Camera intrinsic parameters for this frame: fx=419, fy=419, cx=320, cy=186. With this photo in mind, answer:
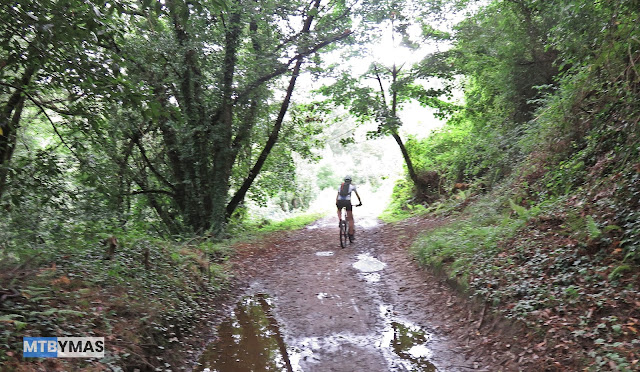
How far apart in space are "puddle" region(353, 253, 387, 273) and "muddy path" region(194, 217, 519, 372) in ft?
0.08

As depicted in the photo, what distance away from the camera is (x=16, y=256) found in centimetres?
585

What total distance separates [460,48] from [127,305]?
1502cm

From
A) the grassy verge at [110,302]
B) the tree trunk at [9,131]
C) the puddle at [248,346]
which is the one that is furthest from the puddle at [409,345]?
the tree trunk at [9,131]

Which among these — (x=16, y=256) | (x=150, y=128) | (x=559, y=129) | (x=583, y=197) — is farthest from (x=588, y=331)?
(x=150, y=128)

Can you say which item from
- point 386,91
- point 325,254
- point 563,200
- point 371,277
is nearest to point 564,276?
point 563,200

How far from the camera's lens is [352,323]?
646cm

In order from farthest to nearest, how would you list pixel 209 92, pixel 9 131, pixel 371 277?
pixel 209 92 < pixel 371 277 < pixel 9 131

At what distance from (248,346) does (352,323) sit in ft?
5.38

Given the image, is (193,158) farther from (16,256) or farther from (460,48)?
(460,48)

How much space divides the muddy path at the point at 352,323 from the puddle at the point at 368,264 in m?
0.02

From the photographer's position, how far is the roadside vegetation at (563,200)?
15.3 feet

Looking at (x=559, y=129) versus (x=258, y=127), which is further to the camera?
(x=258, y=127)

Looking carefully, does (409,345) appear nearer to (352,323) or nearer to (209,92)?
(352,323)

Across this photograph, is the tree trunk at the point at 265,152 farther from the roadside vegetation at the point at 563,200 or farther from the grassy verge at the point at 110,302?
the grassy verge at the point at 110,302
